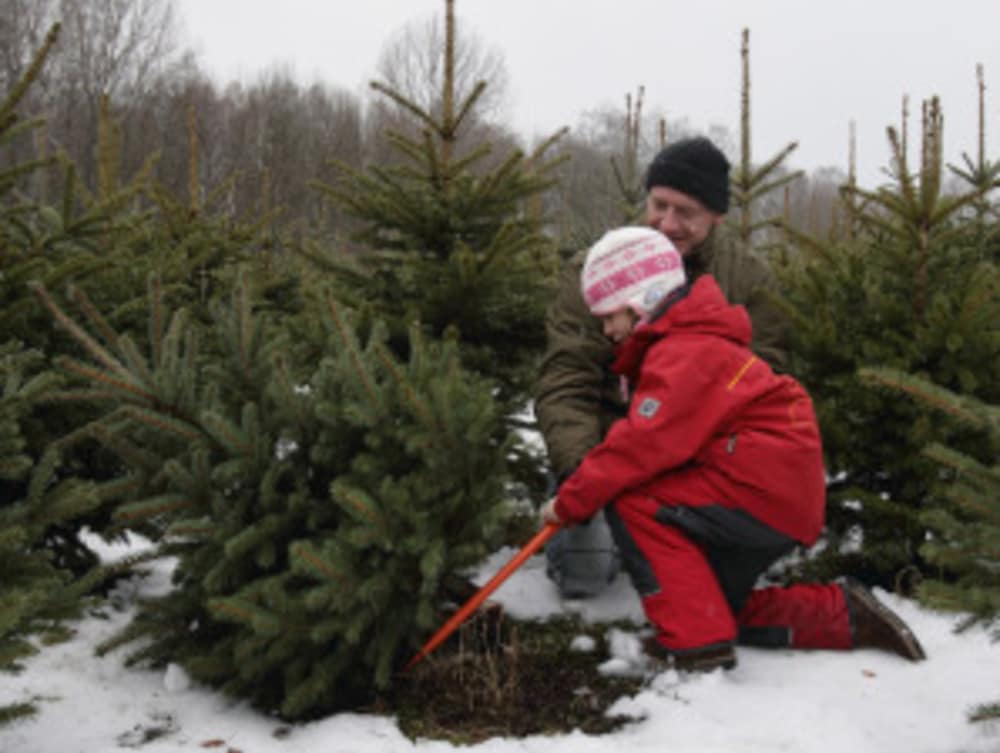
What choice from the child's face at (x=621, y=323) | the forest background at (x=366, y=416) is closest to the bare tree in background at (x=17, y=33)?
the forest background at (x=366, y=416)

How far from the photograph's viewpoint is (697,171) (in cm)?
347

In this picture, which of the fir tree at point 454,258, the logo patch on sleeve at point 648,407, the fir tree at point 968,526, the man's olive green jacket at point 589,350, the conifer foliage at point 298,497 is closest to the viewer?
the fir tree at point 968,526

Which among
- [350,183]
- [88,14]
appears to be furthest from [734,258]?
[88,14]

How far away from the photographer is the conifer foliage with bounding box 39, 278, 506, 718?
2.60 meters

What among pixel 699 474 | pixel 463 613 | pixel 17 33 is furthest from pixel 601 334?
pixel 17 33

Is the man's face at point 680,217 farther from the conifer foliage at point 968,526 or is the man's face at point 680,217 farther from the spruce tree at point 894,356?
the conifer foliage at point 968,526

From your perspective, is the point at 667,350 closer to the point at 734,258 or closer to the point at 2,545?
Answer: the point at 734,258

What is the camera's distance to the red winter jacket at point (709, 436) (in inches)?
108

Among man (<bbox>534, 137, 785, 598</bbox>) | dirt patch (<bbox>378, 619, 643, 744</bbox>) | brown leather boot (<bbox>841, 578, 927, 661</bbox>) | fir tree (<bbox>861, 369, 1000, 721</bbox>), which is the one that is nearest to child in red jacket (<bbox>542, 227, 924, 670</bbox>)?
brown leather boot (<bbox>841, 578, 927, 661</bbox>)

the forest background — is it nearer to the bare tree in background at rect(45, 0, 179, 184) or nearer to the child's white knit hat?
the child's white knit hat

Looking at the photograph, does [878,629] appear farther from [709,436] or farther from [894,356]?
[894,356]

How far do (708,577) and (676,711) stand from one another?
464 mm

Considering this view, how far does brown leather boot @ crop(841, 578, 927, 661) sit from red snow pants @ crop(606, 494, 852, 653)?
0.03 metres

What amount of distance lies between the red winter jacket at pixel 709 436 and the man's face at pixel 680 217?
707mm
